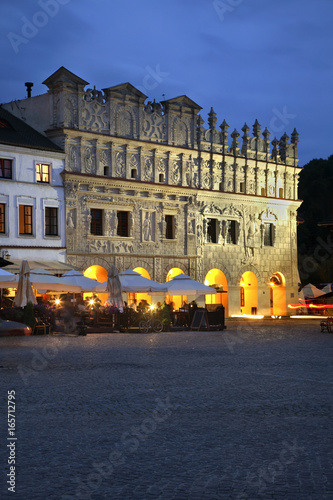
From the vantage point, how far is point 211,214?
176 feet

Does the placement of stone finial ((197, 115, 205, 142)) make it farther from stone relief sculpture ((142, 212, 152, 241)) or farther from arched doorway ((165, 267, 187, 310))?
arched doorway ((165, 267, 187, 310))

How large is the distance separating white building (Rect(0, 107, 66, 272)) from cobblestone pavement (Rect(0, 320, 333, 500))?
958 inches

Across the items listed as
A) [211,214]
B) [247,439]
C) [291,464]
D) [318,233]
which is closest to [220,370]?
[247,439]

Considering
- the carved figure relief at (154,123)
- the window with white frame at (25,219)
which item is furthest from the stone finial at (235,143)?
the window with white frame at (25,219)

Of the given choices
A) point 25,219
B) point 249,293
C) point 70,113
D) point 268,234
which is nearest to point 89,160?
point 70,113

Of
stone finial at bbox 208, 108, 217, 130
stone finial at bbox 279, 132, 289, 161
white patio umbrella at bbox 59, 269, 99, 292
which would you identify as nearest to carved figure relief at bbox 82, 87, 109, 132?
stone finial at bbox 208, 108, 217, 130

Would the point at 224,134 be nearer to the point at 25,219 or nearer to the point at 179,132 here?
the point at 179,132

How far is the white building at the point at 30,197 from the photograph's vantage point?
42.4 meters

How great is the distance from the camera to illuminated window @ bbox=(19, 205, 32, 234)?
4322 centimetres

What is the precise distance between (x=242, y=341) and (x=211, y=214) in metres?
27.2

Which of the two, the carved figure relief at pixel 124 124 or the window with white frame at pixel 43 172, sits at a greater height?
the carved figure relief at pixel 124 124

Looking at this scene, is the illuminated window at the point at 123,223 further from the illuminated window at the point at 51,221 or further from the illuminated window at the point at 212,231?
the illuminated window at the point at 212,231

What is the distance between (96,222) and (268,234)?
651 inches

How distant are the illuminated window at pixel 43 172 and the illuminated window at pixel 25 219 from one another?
176 cm
